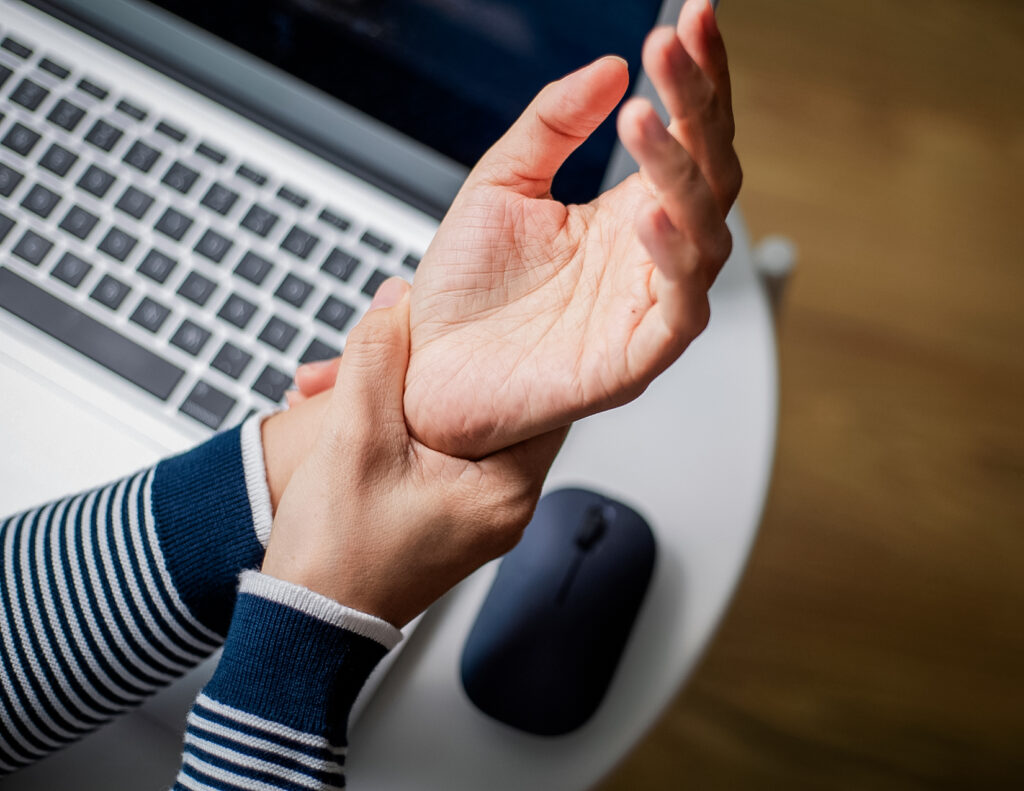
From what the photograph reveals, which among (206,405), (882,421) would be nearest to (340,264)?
(206,405)

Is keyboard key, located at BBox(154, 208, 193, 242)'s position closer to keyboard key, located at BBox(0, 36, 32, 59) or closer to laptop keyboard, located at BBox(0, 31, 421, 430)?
laptop keyboard, located at BBox(0, 31, 421, 430)

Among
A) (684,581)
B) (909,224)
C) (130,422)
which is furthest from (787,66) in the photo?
(130,422)

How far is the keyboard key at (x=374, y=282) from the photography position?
0.57m

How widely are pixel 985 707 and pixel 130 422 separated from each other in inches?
41.8

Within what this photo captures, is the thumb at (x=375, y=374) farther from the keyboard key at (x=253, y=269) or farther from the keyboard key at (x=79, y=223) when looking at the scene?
the keyboard key at (x=79, y=223)

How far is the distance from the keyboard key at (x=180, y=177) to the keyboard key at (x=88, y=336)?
11 centimetres

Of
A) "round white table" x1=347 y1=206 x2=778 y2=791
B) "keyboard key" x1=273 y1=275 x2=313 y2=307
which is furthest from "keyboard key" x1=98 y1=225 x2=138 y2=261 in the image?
"round white table" x1=347 y1=206 x2=778 y2=791

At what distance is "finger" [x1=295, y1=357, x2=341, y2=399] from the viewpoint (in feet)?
1.75

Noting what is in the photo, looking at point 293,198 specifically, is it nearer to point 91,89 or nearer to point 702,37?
point 91,89

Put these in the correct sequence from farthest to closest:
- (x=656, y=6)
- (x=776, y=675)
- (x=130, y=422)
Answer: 1. (x=776, y=675)
2. (x=130, y=422)
3. (x=656, y=6)

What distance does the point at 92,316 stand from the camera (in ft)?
1.82

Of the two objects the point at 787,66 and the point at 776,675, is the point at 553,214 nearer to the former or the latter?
the point at 776,675

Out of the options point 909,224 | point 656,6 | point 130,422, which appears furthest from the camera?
point 909,224

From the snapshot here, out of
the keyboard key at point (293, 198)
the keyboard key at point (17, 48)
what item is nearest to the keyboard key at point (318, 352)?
the keyboard key at point (293, 198)
